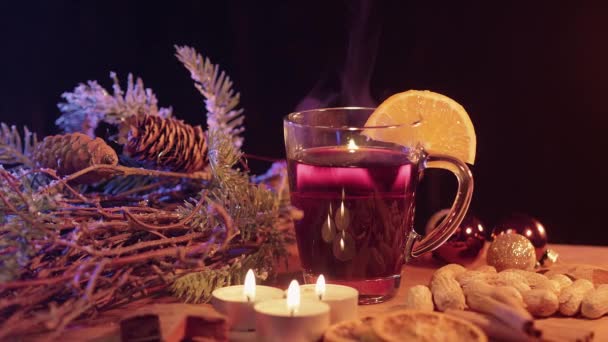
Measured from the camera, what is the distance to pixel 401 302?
1.34 metres

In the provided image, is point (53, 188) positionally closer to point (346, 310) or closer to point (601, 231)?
point (346, 310)

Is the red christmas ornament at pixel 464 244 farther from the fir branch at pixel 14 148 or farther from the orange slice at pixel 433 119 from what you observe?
the fir branch at pixel 14 148

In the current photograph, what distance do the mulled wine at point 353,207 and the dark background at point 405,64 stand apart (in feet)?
2.79

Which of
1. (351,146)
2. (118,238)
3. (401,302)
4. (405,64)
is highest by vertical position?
(405,64)

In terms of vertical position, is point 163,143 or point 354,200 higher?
point 163,143

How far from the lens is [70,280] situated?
114 cm

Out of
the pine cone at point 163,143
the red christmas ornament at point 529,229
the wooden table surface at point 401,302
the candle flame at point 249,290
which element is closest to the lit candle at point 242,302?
the candle flame at point 249,290

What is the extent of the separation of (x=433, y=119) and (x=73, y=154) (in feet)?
2.22

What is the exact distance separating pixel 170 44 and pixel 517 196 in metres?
1.11

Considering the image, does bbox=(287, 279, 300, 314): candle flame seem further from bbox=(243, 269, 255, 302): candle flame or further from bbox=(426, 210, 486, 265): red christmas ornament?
bbox=(426, 210, 486, 265): red christmas ornament

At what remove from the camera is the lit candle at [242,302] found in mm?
1147

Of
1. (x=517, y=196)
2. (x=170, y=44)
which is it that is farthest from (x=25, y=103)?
(x=517, y=196)

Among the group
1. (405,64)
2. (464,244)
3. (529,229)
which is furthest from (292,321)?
(405,64)

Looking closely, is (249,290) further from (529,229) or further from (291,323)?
(529,229)
